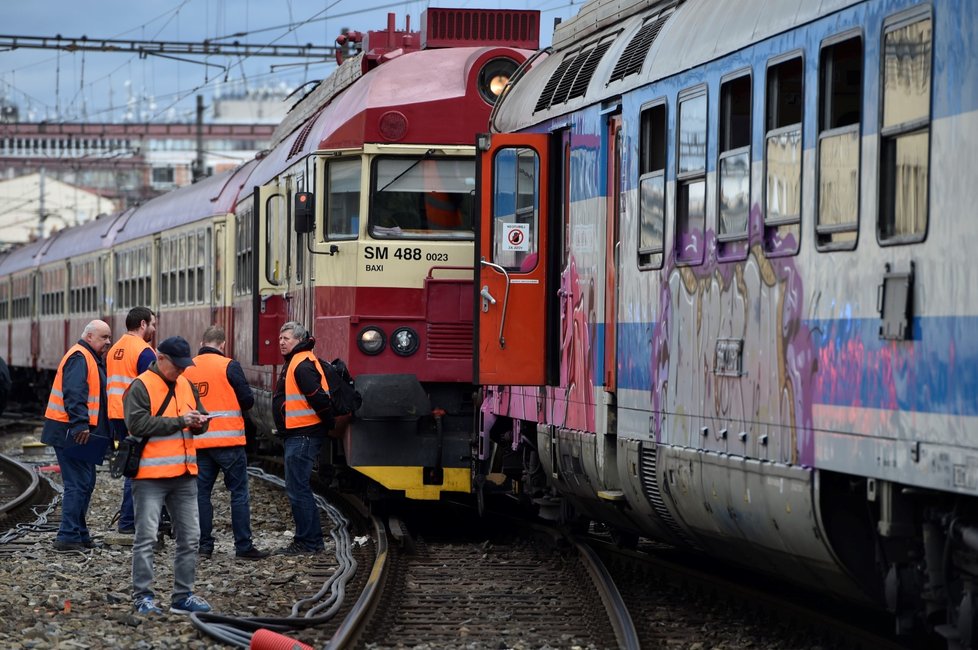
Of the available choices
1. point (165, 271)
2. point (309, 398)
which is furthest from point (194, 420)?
point (165, 271)

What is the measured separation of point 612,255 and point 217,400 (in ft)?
12.8

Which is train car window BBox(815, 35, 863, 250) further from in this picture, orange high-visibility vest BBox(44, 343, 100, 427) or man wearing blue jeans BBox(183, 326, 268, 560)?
orange high-visibility vest BBox(44, 343, 100, 427)

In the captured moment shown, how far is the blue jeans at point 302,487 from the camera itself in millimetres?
Result: 12430

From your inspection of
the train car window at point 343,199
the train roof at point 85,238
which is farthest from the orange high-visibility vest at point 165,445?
the train roof at point 85,238

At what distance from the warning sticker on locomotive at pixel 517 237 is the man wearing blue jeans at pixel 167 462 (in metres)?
2.29

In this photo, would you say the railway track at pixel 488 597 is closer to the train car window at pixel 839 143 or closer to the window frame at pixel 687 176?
the window frame at pixel 687 176

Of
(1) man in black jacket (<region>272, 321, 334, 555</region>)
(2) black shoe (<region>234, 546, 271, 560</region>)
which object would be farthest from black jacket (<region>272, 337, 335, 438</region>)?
(2) black shoe (<region>234, 546, 271, 560</region>)

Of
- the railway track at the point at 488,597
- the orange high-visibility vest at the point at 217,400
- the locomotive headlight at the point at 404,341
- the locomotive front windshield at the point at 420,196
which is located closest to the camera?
the railway track at the point at 488,597

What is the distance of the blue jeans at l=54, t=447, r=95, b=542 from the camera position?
42.2ft

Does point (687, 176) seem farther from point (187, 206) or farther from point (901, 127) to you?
point (187, 206)

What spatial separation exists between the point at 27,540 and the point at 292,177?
3824 mm

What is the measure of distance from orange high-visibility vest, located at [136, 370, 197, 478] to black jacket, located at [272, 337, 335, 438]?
8.86 ft

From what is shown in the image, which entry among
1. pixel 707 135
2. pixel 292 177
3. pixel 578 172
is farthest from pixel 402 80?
pixel 707 135

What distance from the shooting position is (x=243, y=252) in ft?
61.0
